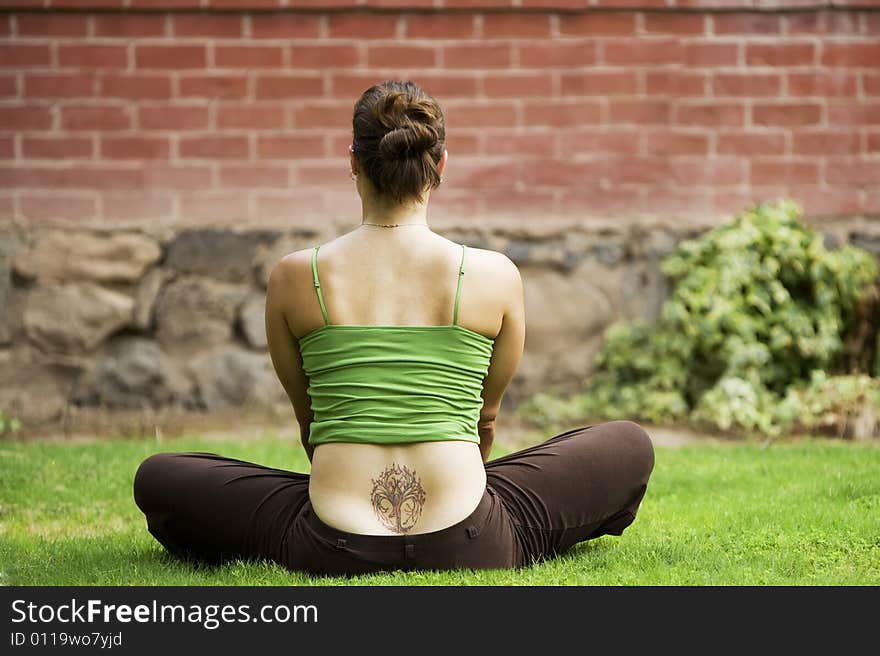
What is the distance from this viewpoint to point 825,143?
22.8 ft

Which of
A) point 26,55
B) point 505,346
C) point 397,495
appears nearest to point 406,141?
point 505,346

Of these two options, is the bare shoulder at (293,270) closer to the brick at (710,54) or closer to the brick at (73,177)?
the brick at (73,177)

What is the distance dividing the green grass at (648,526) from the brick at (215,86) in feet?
6.65

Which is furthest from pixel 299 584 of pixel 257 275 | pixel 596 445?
pixel 257 275

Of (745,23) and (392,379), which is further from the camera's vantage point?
(745,23)

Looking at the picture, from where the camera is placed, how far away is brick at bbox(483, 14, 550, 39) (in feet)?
22.5

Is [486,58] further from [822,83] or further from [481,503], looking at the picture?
[481,503]

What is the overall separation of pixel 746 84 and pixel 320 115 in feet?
7.94

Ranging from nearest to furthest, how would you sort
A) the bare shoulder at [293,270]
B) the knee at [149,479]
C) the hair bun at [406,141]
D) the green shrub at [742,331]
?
the hair bun at [406,141] < the bare shoulder at [293,270] < the knee at [149,479] < the green shrub at [742,331]

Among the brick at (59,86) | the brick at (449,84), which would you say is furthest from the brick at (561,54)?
the brick at (59,86)

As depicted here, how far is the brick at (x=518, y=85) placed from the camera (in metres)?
6.88

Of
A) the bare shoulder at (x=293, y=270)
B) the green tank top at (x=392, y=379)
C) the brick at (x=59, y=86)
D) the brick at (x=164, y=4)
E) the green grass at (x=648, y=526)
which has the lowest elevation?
the green grass at (x=648, y=526)

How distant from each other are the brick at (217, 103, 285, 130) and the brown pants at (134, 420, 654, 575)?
3.38 meters

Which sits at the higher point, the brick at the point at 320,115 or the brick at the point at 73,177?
the brick at the point at 320,115
